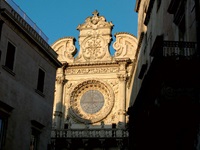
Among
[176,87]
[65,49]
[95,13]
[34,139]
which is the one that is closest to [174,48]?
[176,87]

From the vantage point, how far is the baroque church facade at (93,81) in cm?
3450

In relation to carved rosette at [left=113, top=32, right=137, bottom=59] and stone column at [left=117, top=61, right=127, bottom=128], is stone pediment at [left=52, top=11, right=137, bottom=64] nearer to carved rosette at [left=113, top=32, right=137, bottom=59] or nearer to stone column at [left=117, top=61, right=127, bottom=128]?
carved rosette at [left=113, top=32, right=137, bottom=59]

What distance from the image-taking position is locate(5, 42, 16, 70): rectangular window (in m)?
19.4

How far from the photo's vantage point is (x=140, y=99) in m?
16.0

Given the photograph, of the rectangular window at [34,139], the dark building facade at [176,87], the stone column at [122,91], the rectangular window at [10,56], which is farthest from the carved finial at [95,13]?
the dark building facade at [176,87]

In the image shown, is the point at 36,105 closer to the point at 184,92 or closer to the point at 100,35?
the point at 184,92

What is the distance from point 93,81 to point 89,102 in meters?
1.78

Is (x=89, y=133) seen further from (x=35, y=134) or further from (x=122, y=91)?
(x=35, y=134)

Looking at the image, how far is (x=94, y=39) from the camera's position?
37.6m

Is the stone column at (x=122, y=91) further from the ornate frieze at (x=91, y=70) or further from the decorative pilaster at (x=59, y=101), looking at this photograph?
the decorative pilaster at (x=59, y=101)

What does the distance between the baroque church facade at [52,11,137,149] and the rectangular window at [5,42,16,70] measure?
13.6 meters

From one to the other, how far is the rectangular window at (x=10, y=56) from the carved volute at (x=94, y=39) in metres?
17.2

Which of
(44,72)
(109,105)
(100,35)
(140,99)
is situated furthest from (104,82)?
(140,99)

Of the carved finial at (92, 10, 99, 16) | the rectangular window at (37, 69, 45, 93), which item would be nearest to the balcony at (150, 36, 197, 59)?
the rectangular window at (37, 69, 45, 93)
